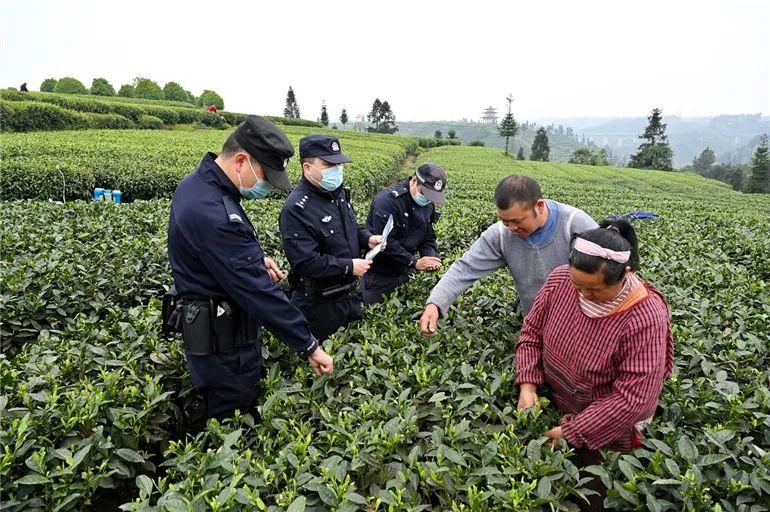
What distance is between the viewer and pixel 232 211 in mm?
2172

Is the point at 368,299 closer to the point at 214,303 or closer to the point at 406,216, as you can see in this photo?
the point at 406,216

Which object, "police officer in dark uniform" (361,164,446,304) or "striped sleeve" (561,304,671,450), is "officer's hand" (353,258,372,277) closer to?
"police officer in dark uniform" (361,164,446,304)

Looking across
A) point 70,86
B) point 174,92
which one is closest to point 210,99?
point 174,92

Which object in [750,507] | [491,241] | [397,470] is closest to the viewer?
[750,507]

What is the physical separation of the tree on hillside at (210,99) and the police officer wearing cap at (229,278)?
166ft

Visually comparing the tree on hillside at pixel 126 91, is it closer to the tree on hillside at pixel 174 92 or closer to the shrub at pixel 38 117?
the tree on hillside at pixel 174 92

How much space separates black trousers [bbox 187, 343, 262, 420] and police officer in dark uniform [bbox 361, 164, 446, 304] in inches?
61.5

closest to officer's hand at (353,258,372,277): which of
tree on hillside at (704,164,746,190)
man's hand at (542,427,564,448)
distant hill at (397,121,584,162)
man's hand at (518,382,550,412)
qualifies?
man's hand at (518,382,550,412)

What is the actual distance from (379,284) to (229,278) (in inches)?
79.0

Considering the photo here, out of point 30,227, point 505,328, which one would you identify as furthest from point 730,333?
point 30,227

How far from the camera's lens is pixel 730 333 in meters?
2.75

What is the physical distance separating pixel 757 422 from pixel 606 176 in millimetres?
32093

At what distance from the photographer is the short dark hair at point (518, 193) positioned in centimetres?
229

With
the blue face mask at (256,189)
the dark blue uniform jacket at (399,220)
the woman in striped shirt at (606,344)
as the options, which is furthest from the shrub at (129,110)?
the woman in striped shirt at (606,344)
